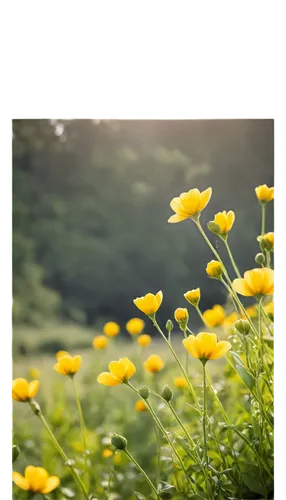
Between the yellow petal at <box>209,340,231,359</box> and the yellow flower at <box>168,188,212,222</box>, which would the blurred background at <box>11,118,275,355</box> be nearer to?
the yellow flower at <box>168,188,212,222</box>

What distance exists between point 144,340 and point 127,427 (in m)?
0.22

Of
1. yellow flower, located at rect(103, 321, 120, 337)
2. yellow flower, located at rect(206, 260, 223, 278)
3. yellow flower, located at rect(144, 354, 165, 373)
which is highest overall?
yellow flower, located at rect(206, 260, 223, 278)

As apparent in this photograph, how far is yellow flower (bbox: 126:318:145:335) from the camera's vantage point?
122 centimetres

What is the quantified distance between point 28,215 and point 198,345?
1.73ft

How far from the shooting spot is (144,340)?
4.05 ft

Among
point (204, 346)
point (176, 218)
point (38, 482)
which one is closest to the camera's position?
point (204, 346)

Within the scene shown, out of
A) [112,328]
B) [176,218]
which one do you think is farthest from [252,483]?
[176,218]

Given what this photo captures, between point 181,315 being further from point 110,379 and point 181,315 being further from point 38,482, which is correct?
point 38,482

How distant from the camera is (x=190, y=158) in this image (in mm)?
1244

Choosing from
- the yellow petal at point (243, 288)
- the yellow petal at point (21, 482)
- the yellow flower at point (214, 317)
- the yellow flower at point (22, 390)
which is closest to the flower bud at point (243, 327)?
the yellow petal at point (243, 288)

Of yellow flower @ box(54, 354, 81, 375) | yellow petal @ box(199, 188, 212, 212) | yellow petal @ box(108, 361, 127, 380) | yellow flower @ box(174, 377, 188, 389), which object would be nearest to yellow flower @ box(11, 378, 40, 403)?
yellow flower @ box(54, 354, 81, 375)

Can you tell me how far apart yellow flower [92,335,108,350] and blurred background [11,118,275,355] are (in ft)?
0.15

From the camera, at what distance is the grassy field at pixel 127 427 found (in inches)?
41.2
